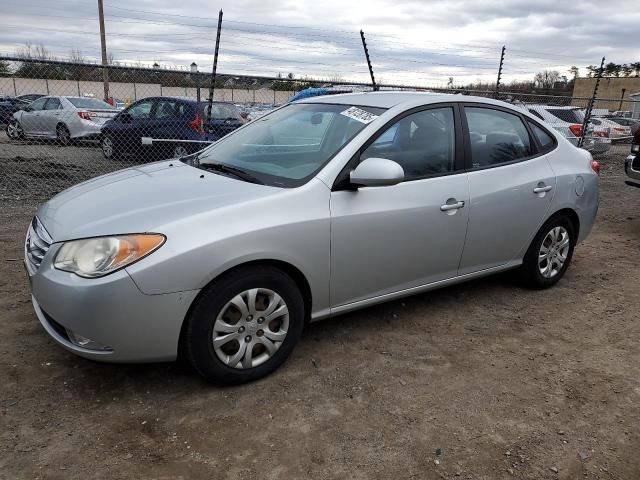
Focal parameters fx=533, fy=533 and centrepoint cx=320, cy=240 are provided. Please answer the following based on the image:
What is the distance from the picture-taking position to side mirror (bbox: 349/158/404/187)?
307 cm

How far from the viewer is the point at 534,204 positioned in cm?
419

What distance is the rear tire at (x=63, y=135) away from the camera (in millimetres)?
13898

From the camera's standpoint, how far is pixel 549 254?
14.9ft

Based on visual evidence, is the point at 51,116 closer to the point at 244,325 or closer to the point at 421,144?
the point at 421,144

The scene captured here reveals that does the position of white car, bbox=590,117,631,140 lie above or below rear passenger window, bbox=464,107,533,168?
below

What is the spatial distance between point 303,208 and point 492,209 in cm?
161

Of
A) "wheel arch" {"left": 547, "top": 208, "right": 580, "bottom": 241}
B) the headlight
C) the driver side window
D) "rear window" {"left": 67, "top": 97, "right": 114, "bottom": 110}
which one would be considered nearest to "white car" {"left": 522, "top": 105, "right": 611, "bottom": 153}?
"wheel arch" {"left": 547, "top": 208, "right": 580, "bottom": 241}

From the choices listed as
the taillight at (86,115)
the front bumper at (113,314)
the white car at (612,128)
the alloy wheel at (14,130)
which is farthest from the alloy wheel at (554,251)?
Answer: the alloy wheel at (14,130)

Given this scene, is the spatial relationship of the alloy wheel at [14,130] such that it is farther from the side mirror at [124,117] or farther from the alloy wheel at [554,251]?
the alloy wheel at [554,251]

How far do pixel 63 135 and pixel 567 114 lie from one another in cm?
1279

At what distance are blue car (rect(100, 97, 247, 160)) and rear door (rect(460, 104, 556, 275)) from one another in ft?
20.7

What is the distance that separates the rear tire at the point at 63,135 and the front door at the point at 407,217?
41.3 ft

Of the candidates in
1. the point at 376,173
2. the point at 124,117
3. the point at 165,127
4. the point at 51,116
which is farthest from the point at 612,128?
the point at 51,116

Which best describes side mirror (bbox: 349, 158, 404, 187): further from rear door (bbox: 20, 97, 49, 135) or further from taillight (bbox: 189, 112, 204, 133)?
rear door (bbox: 20, 97, 49, 135)
